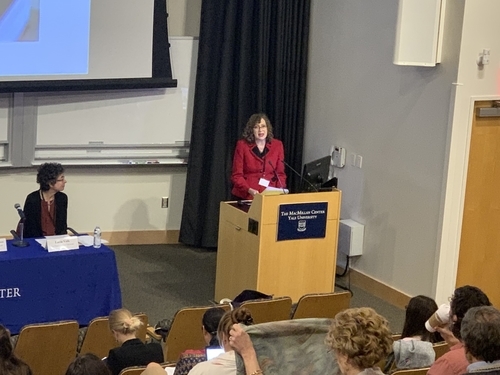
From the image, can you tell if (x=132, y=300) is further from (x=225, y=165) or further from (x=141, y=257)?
(x=225, y=165)

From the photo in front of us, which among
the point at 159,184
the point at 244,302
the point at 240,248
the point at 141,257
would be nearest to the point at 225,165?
the point at 159,184

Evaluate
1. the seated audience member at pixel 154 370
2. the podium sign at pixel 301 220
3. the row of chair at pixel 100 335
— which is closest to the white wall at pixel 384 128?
the podium sign at pixel 301 220

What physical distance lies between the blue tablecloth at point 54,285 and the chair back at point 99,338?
3.57 feet

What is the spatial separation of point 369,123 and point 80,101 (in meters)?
2.57

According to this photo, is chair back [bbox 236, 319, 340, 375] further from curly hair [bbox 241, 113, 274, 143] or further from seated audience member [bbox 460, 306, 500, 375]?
curly hair [bbox 241, 113, 274, 143]

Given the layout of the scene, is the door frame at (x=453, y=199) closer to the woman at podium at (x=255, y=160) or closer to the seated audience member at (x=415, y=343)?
the woman at podium at (x=255, y=160)

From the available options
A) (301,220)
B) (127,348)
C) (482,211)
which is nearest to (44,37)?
(301,220)

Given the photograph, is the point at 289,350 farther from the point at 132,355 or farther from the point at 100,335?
the point at 100,335

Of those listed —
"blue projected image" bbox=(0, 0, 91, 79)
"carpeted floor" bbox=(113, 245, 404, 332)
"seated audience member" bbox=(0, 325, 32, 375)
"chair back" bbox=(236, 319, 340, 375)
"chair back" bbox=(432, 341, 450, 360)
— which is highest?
"blue projected image" bbox=(0, 0, 91, 79)

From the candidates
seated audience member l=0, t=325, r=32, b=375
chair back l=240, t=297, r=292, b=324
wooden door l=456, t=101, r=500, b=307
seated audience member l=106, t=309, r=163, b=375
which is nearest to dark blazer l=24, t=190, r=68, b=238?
chair back l=240, t=297, r=292, b=324

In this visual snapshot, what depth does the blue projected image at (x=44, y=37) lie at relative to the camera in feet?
23.8

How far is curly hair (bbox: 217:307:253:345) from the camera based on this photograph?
370 cm

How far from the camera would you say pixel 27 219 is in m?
6.12

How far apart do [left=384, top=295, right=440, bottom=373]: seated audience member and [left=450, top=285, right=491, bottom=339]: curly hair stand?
0.42m
